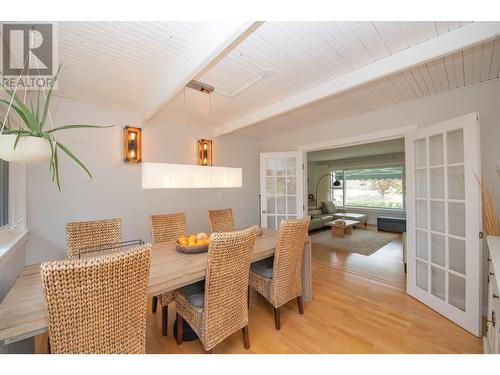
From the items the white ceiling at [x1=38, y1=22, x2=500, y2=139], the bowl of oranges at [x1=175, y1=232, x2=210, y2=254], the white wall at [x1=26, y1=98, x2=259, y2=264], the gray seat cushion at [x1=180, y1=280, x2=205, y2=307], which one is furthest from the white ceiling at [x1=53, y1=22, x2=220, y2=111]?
the gray seat cushion at [x1=180, y1=280, x2=205, y2=307]

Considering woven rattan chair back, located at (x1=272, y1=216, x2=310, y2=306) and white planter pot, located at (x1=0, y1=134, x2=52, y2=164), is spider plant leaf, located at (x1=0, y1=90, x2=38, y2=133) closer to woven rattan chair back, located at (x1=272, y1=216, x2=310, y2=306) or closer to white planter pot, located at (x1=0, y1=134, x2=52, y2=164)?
white planter pot, located at (x1=0, y1=134, x2=52, y2=164)

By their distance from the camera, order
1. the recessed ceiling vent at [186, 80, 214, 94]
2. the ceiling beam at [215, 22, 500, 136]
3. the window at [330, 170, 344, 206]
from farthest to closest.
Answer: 1. the window at [330, 170, 344, 206]
2. the recessed ceiling vent at [186, 80, 214, 94]
3. the ceiling beam at [215, 22, 500, 136]

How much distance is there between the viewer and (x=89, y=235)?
1.93m

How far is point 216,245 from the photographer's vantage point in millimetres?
1303

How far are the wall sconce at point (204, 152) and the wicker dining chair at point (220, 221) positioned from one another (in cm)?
97

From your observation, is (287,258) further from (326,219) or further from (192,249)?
(326,219)

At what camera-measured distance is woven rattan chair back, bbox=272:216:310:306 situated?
1820 millimetres

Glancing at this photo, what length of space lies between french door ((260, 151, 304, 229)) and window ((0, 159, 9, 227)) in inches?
128

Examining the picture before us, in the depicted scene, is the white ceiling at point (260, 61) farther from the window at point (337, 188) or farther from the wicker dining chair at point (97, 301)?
the window at point (337, 188)

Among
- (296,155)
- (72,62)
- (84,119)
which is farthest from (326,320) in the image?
(84,119)
